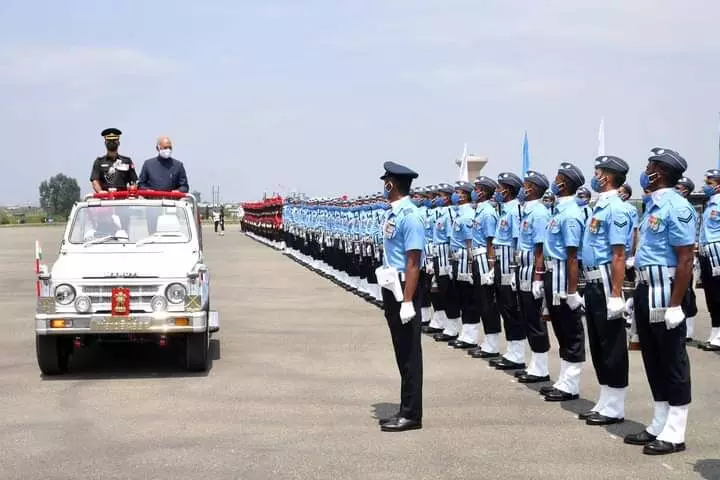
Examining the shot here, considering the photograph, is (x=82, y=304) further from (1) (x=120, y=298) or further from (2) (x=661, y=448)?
(2) (x=661, y=448)

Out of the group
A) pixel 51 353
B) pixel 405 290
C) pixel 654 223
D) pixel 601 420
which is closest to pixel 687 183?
pixel 601 420

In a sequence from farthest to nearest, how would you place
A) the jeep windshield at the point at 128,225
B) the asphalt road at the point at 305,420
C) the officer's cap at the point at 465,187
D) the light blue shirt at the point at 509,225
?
1. the officer's cap at the point at 465,187
2. the jeep windshield at the point at 128,225
3. the light blue shirt at the point at 509,225
4. the asphalt road at the point at 305,420

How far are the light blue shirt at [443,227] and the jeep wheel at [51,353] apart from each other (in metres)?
5.22

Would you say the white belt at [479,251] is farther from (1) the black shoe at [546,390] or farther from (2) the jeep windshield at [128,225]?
(2) the jeep windshield at [128,225]

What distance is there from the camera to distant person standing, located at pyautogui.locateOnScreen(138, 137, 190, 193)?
1248cm

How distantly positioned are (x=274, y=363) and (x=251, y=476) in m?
4.85

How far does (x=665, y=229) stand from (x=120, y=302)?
219 inches

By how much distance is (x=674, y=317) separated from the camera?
22.7ft

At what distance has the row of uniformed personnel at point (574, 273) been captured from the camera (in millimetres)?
7086

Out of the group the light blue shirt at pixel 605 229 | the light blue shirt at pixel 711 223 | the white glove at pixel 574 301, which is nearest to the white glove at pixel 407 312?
the light blue shirt at pixel 605 229

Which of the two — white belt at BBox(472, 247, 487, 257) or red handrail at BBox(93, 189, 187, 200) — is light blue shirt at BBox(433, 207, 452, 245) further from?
red handrail at BBox(93, 189, 187, 200)

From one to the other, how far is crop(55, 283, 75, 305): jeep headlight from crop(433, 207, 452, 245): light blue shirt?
5262 millimetres

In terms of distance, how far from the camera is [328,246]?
25297 mm

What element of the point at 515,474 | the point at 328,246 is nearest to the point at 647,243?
the point at 515,474
